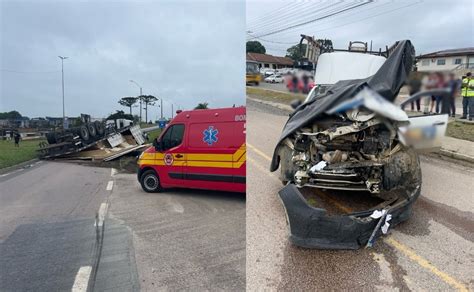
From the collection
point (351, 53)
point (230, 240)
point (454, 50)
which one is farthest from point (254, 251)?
point (454, 50)

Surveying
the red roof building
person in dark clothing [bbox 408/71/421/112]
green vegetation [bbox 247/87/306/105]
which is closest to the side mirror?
green vegetation [bbox 247/87/306/105]

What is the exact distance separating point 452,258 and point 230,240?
1.53m

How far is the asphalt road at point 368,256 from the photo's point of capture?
204cm

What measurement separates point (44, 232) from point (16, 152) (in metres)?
0.54

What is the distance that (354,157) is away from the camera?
221 centimetres

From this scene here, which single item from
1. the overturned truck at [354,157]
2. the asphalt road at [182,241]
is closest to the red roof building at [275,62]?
the overturned truck at [354,157]

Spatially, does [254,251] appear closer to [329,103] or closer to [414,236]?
[414,236]

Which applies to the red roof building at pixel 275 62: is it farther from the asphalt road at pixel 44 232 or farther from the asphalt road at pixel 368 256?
the asphalt road at pixel 44 232

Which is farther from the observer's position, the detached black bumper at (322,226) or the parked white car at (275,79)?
the detached black bumper at (322,226)

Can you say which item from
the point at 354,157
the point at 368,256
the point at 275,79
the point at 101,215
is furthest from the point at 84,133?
the point at 368,256

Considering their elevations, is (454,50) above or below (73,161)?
above

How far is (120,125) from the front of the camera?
83.9 inches

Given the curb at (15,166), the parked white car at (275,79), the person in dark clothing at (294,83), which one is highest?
the parked white car at (275,79)

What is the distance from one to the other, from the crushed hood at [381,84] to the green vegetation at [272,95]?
→ 1.8 inches
